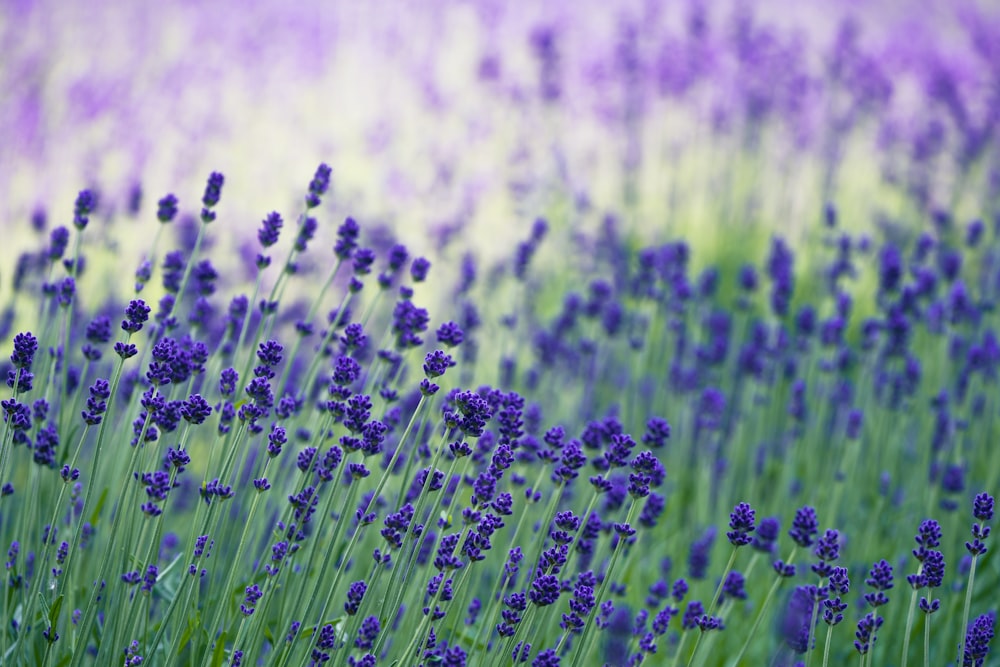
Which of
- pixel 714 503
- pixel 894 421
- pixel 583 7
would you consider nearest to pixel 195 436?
pixel 714 503

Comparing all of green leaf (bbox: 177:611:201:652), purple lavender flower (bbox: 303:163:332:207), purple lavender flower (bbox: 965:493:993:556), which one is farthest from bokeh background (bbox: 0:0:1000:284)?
purple lavender flower (bbox: 965:493:993:556)

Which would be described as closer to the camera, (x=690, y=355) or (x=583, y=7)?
(x=690, y=355)

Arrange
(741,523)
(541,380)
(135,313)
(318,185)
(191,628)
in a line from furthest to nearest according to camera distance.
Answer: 1. (541,380)
2. (318,185)
3. (191,628)
4. (741,523)
5. (135,313)

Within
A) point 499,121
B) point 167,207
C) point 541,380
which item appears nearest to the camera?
point 167,207

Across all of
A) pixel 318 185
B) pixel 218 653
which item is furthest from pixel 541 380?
pixel 218 653

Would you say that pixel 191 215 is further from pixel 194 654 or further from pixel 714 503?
pixel 194 654

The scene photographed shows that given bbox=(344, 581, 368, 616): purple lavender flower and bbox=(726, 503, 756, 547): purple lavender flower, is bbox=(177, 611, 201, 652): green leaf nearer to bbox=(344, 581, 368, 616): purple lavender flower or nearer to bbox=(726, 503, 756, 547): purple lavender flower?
bbox=(344, 581, 368, 616): purple lavender flower

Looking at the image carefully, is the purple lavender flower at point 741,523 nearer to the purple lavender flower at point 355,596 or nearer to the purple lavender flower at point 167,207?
the purple lavender flower at point 355,596

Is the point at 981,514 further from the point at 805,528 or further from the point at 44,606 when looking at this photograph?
the point at 44,606
